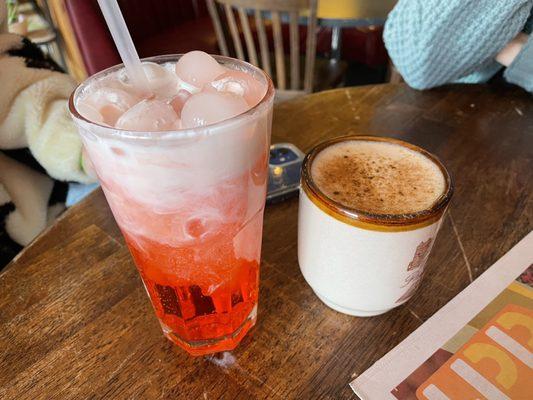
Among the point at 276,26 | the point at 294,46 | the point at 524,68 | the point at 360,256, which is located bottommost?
the point at 294,46

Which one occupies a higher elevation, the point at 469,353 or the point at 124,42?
the point at 124,42

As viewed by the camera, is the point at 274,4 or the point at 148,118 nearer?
the point at 148,118

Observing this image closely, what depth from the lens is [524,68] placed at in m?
1.00

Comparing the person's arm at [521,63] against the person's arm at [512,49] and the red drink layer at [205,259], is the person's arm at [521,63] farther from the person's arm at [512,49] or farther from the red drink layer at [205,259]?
the red drink layer at [205,259]

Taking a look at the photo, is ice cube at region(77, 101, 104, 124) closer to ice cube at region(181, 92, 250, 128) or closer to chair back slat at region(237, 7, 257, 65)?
ice cube at region(181, 92, 250, 128)

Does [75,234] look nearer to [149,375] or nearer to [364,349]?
[149,375]

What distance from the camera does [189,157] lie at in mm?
358

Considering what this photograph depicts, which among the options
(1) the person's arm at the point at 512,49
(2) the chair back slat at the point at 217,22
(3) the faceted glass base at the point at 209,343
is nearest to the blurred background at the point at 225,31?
(2) the chair back slat at the point at 217,22

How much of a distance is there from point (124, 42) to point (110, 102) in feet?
0.23

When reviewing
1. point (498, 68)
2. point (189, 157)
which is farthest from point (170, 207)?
point (498, 68)

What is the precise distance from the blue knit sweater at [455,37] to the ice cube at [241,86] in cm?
73

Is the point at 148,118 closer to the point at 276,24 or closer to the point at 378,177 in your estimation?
the point at 378,177

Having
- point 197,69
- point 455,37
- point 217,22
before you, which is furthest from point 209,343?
point 217,22

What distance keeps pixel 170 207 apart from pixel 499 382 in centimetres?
39
